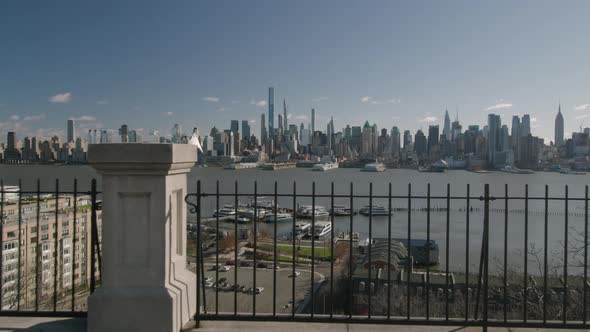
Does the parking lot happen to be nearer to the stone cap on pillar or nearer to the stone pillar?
the stone pillar

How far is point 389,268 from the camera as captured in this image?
4062mm

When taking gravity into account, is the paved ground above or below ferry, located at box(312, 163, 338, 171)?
above

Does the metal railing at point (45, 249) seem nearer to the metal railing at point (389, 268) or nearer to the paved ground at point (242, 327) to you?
the paved ground at point (242, 327)

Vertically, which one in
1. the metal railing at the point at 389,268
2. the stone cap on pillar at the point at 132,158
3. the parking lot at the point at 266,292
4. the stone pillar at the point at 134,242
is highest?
the stone cap on pillar at the point at 132,158

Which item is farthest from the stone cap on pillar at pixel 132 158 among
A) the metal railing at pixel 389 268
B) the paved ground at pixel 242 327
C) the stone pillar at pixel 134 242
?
the paved ground at pixel 242 327

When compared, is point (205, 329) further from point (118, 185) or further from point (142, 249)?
point (118, 185)

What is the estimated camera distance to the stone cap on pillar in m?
3.15

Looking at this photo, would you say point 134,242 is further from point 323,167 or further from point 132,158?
point 323,167

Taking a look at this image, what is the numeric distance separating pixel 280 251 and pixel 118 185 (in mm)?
32008

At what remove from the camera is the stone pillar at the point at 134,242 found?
3.18m

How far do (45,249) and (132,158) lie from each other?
25461 mm

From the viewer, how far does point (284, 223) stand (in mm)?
45500

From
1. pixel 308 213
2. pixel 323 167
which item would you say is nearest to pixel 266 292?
pixel 308 213

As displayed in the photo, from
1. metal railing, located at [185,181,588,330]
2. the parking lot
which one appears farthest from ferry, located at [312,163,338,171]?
the parking lot
